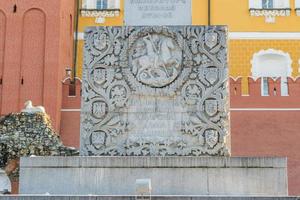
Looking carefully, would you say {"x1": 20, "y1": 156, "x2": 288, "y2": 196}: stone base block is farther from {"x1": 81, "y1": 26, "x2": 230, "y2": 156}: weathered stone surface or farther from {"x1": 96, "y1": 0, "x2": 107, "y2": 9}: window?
{"x1": 96, "y1": 0, "x2": 107, "y2": 9}: window

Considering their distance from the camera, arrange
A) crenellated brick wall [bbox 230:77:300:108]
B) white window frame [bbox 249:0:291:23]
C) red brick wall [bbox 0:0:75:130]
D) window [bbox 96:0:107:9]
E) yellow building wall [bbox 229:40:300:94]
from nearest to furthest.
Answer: crenellated brick wall [bbox 230:77:300:108]
red brick wall [bbox 0:0:75:130]
yellow building wall [bbox 229:40:300:94]
white window frame [bbox 249:0:291:23]
window [bbox 96:0:107:9]

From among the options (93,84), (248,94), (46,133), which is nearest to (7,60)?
(248,94)

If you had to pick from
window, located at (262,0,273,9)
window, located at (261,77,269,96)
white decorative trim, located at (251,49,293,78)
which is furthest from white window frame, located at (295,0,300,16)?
window, located at (261,77,269,96)

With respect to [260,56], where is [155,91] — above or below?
below

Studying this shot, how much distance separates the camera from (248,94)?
84.1ft

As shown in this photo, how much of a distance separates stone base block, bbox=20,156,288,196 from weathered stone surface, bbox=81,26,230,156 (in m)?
0.58

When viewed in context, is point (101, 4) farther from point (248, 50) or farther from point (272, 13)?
point (272, 13)

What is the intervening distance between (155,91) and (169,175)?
4.16 ft

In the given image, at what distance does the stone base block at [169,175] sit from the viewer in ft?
28.0

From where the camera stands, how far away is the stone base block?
854 centimetres

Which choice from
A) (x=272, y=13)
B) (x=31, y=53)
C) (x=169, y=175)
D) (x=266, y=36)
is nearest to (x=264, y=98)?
(x=266, y=36)

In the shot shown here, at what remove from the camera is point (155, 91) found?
30.8 ft

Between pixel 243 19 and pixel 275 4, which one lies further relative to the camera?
pixel 275 4

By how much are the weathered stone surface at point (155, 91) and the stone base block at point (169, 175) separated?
1.89ft
